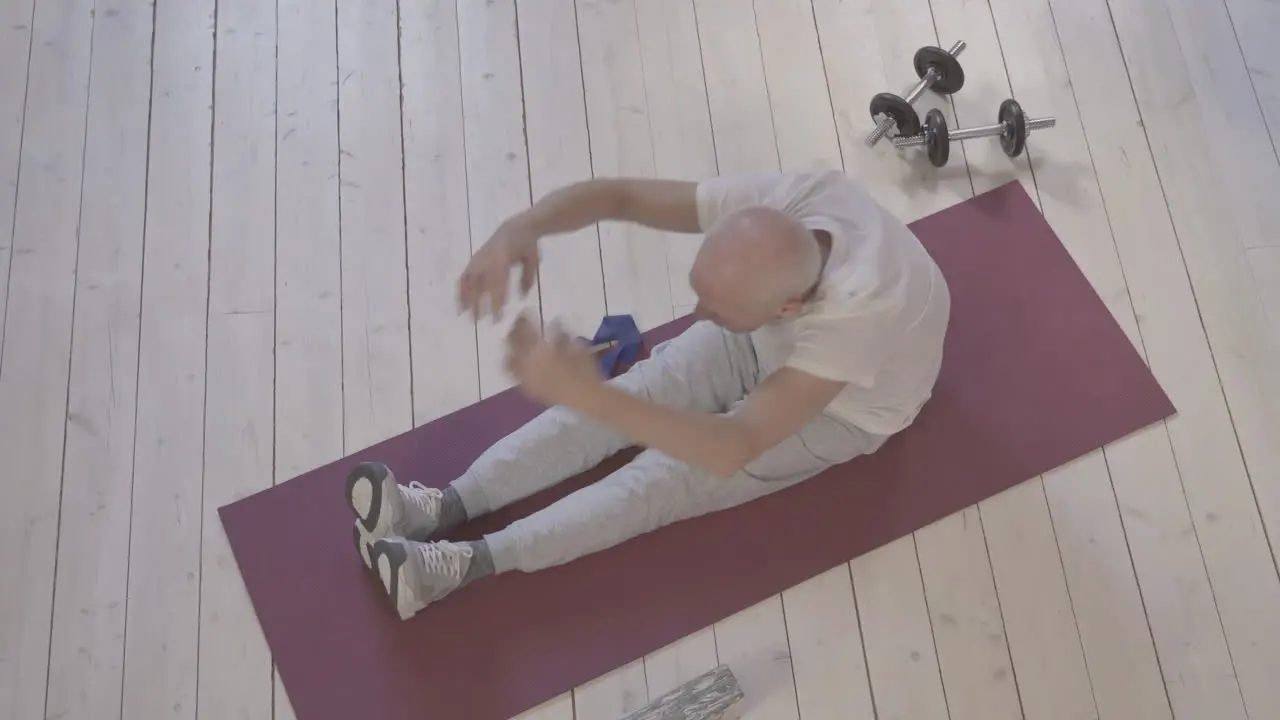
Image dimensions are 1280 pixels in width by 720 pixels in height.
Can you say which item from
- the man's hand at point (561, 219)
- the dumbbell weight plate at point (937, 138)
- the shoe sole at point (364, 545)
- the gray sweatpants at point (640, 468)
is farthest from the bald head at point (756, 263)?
the dumbbell weight plate at point (937, 138)

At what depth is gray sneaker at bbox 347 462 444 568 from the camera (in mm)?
1499

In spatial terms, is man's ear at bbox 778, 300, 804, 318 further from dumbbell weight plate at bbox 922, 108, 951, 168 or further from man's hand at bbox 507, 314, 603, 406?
dumbbell weight plate at bbox 922, 108, 951, 168

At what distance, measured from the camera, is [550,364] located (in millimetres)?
1124

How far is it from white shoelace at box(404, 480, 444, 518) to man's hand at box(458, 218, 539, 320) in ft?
1.26

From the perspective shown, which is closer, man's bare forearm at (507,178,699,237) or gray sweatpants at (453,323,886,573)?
man's bare forearm at (507,178,699,237)

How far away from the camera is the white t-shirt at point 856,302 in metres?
1.22

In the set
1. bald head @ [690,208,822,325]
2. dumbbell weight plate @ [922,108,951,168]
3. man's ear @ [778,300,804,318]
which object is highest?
dumbbell weight plate @ [922,108,951,168]

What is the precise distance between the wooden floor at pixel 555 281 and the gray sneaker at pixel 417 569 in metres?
0.24

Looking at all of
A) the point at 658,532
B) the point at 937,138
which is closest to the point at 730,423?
the point at 658,532

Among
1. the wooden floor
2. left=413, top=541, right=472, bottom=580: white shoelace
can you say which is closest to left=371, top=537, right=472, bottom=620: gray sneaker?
left=413, top=541, right=472, bottom=580: white shoelace

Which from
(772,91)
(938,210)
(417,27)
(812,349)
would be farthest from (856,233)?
(417,27)

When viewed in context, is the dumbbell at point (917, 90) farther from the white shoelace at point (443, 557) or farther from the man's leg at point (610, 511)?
the white shoelace at point (443, 557)

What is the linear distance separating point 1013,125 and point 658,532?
3.18 ft

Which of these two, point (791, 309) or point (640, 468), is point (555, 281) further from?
point (791, 309)
